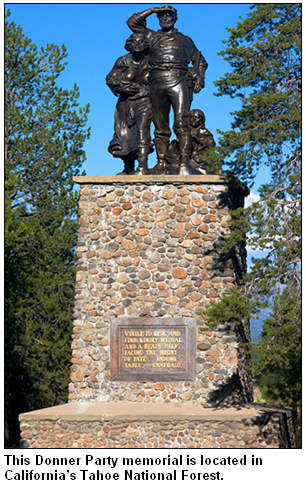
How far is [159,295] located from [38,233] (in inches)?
248

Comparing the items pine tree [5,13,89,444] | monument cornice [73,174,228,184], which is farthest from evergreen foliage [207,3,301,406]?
pine tree [5,13,89,444]

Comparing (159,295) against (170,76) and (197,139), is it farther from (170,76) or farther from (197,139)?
(170,76)

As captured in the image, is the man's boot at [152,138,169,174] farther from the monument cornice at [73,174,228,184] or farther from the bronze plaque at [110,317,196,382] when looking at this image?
the bronze plaque at [110,317,196,382]

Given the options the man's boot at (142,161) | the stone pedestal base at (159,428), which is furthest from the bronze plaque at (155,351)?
the man's boot at (142,161)

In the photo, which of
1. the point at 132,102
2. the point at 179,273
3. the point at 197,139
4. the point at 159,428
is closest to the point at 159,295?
the point at 179,273

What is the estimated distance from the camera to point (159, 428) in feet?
48.8

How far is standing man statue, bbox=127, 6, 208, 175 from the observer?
16.4 m

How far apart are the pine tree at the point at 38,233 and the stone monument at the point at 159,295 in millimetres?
4149

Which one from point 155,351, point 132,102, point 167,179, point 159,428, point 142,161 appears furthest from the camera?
point 132,102

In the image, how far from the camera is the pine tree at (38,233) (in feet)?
67.9

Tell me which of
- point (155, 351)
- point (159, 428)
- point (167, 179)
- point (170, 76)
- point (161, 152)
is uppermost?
point (170, 76)

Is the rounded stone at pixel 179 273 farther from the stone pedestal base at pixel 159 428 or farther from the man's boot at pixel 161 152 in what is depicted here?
the stone pedestal base at pixel 159 428

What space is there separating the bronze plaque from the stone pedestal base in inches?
24.1

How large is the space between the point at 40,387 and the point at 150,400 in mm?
5765
